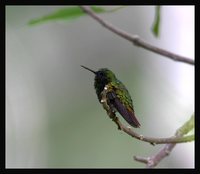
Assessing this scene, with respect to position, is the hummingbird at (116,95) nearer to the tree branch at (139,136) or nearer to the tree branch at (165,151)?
the tree branch at (139,136)

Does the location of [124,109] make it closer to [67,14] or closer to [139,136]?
[139,136]

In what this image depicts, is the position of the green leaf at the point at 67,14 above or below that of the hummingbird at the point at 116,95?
above

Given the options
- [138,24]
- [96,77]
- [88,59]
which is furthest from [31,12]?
[96,77]

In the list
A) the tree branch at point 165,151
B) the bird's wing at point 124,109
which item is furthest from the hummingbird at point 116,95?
the tree branch at point 165,151

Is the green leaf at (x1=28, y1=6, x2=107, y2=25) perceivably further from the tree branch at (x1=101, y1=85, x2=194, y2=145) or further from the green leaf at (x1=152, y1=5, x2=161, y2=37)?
the tree branch at (x1=101, y1=85, x2=194, y2=145)

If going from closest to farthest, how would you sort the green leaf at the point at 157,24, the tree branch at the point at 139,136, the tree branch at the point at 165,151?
the tree branch at the point at 139,136 < the tree branch at the point at 165,151 < the green leaf at the point at 157,24

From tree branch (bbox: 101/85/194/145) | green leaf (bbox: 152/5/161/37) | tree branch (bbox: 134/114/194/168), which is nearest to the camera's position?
tree branch (bbox: 101/85/194/145)

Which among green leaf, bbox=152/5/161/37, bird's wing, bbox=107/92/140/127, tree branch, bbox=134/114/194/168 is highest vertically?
green leaf, bbox=152/5/161/37

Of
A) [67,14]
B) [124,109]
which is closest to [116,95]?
[124,109]

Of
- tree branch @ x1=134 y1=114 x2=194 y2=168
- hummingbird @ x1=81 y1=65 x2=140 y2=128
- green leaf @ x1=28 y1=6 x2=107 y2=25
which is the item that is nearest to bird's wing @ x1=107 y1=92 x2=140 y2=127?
hummingbird @ x1=81 y1=65 x2=140 y2=128

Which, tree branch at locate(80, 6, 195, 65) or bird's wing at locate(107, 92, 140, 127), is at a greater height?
tree branch at locate(80, 6, 195, 65)
